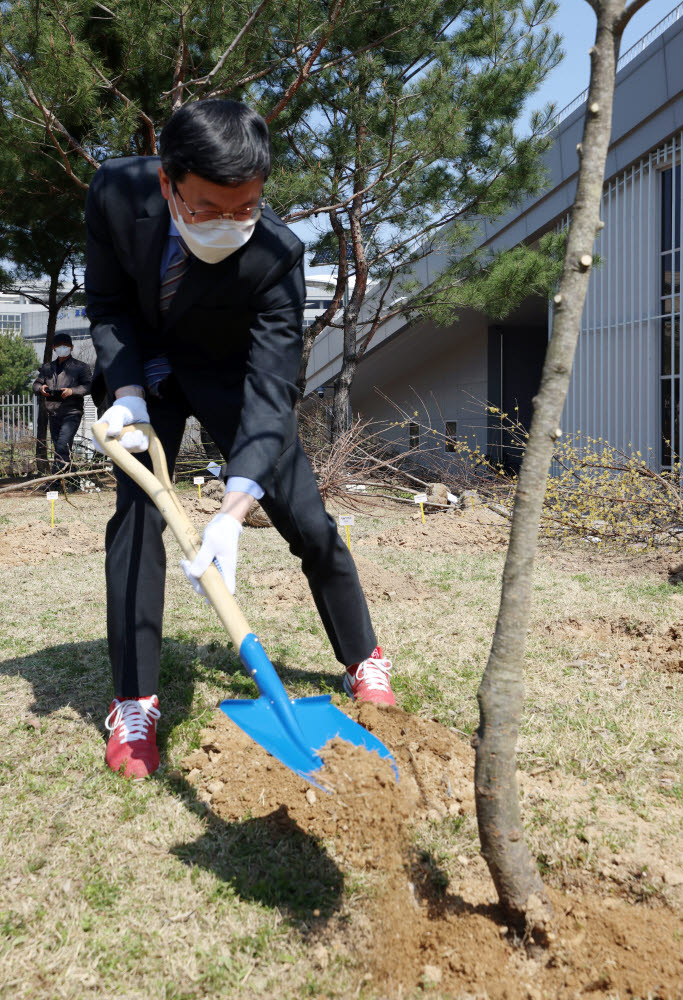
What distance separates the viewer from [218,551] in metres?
1.91

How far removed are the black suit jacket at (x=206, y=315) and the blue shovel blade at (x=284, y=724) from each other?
513 mm

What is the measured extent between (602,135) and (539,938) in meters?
1.52

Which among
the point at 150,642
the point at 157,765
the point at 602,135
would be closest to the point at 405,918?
the point at 157,765

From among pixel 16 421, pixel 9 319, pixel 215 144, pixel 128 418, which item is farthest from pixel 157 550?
pixel 9 319

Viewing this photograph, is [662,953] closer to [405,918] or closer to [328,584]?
[405,918]

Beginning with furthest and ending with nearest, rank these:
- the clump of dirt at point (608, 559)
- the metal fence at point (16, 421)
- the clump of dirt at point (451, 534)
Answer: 1. the metal fence at point (16, 421)
2. the clump of dirt at point (451, 534)
3. the clump of dirt at point (608, 559)

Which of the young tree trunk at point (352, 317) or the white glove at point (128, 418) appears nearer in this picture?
the white glove at point (128, 418)

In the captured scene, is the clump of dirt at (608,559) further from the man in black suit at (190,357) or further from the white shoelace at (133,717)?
the white shoelace at (133,717)

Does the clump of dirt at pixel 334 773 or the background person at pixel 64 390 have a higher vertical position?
the background person at pixel 64 390

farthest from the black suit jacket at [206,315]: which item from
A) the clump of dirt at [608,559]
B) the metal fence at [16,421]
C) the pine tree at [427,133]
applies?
the metal fence at [16,421]

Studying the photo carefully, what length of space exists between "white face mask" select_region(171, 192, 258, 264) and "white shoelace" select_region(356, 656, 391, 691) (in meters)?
1.41

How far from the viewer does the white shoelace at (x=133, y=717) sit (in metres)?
2.29

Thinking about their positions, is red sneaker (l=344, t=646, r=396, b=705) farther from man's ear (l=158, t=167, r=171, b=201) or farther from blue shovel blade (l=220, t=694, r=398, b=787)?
man's ear (l=158, t=167, r=171, b=201)

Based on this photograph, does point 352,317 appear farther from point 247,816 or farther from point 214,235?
point 247,816
